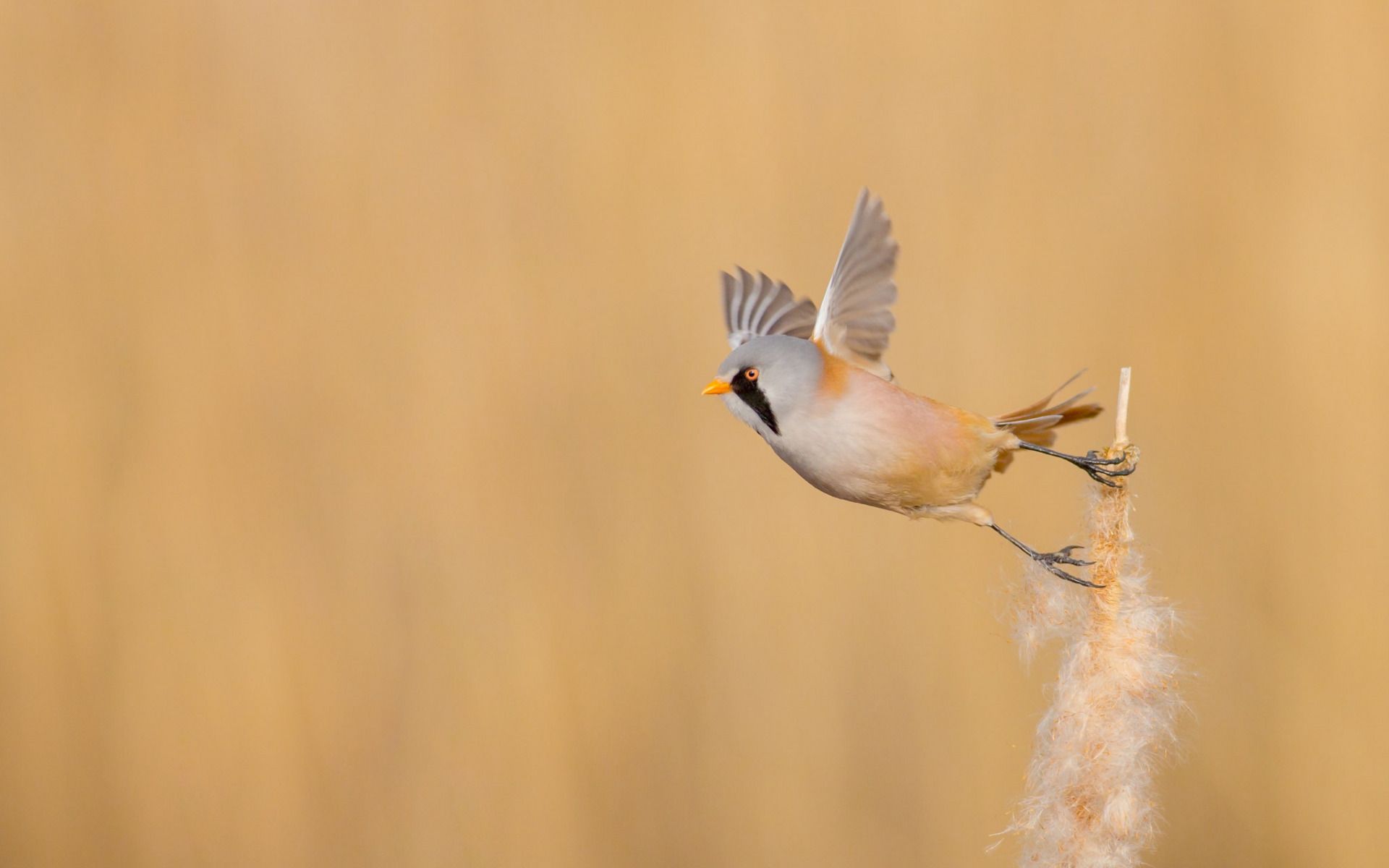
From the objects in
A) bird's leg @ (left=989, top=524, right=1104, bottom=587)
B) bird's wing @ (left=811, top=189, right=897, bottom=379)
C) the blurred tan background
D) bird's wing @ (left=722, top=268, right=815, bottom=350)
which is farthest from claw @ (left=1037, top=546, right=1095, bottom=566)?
the blurred tan background

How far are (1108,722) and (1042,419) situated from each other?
207mm

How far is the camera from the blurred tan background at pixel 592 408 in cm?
158

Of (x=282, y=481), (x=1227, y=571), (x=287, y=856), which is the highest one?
(x=282, y=481)

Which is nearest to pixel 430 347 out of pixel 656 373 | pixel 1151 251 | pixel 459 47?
pixel 656 373

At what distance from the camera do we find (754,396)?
28.7 inches

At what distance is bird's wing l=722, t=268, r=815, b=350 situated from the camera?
1.03 m

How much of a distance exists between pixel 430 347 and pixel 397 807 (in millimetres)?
660

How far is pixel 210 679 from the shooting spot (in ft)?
5.35

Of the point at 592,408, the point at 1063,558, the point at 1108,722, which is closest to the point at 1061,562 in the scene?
the point at 1063,558

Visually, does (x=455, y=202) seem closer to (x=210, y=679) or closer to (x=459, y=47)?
(x=459, y=47)

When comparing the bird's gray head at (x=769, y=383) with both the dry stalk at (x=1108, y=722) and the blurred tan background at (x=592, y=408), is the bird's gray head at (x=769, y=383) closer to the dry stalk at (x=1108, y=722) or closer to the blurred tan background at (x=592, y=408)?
the dry stalk at (x=1108, y=722)

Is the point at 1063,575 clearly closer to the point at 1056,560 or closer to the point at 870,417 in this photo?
the point at 1056,560

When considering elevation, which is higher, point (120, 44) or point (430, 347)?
point (120, 44)

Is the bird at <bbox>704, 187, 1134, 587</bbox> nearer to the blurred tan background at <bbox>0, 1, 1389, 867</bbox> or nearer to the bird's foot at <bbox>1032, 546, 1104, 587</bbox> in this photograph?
the bird's foot at <bbox>1032, 546, 1104, 587</bbox>
